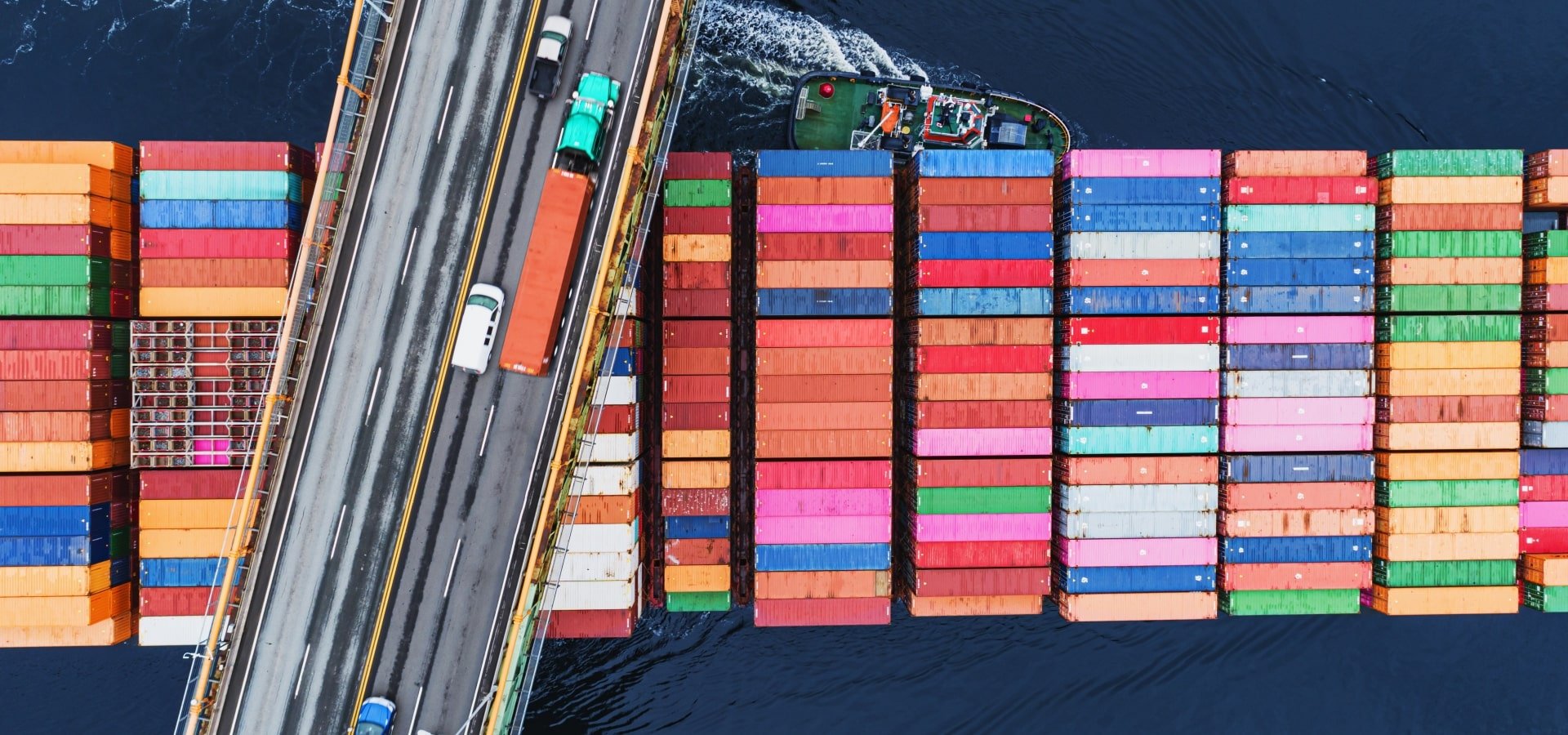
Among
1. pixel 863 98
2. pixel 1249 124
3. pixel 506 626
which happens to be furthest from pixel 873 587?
pixel 1249 124

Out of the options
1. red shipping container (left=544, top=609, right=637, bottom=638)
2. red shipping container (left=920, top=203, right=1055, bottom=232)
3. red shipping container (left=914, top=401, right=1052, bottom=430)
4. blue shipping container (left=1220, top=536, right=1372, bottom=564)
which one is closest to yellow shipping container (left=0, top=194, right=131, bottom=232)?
red shipping container (left=544, top=609, right=637, bottom=638)

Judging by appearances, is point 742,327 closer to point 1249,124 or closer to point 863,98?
point 863,98

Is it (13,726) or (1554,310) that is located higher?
(1554,310)

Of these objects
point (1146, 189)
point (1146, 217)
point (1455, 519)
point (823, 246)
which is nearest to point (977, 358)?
point (823, 246)

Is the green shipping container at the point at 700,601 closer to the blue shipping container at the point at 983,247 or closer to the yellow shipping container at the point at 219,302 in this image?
the blue shipping container at the point at 983,247

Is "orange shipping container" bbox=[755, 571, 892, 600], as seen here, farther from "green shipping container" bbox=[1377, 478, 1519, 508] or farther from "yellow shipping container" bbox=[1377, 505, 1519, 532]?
"green shipping container" bbox=[1377, 478, 1519, 508]

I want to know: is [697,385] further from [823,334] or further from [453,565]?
[453,565]
